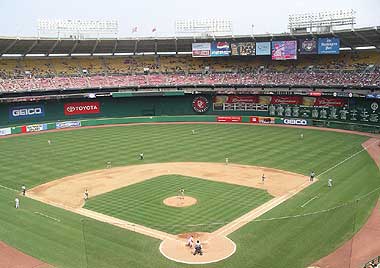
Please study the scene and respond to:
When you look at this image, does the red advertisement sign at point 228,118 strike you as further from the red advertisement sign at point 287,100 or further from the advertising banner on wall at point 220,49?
the advertising banner on wall at point 220,49

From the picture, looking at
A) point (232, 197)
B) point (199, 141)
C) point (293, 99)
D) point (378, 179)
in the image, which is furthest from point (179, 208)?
point (293, 99)

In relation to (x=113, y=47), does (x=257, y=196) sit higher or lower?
lower

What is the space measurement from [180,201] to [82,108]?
48.9 metres

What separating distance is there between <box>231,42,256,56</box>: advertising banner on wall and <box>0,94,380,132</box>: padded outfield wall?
7603mm

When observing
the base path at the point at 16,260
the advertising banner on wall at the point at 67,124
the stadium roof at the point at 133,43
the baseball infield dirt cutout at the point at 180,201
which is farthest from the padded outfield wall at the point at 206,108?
the base path at the point at 16,260

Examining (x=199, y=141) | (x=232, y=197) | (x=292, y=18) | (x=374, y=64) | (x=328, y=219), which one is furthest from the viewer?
(x=292, y=18)

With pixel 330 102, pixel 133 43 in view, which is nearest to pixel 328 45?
pixel 330 102

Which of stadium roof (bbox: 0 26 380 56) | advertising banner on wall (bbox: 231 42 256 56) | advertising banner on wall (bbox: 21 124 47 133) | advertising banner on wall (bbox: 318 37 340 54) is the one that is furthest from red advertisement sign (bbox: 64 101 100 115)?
advertising banner on wall (bbox: 318 37 340 54)

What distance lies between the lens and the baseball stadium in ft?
80.0

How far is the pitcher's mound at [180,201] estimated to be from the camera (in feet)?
108

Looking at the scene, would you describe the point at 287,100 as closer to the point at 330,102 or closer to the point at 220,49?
the point at 330,102

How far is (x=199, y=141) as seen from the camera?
5984cm

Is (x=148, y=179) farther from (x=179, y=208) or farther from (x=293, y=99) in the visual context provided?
(x=293, y=99)

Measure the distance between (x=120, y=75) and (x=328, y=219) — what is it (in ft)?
209
